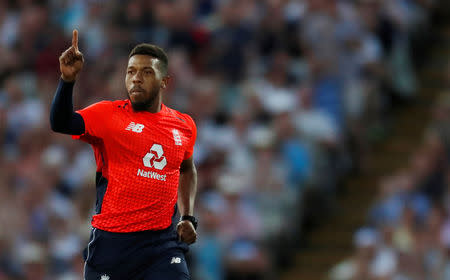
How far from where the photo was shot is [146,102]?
17.5 feet

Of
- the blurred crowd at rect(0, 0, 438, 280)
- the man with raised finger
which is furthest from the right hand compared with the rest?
the blurred crowd at rect(0, 0, 438, 280)

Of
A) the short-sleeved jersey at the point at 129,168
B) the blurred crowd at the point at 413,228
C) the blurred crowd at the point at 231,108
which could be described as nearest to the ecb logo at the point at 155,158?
the short-sleeved jersey at the point at 129,168

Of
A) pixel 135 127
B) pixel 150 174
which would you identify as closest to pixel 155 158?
pixel 150 174

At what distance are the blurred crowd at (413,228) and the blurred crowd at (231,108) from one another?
4 centimetres

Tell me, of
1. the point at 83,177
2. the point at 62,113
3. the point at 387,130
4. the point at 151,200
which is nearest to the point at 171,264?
the point at 151,200

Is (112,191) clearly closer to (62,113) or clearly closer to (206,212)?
(62,113)

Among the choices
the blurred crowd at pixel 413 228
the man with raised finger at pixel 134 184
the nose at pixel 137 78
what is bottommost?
the man with raised finger at pixel 134 184

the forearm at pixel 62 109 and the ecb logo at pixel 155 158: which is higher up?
the ecb logo at pixel 155 158

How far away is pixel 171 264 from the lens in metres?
5.30

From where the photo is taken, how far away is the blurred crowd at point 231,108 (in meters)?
10.1

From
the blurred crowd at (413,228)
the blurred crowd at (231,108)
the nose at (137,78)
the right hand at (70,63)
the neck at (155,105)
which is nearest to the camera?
the right hand at (70,63)

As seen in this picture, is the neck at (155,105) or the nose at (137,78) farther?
the neck at (155,105)

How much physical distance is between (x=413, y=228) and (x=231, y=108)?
2929mm

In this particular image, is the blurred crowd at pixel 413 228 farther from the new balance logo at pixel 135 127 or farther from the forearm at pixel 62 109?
the forearm at pixel 62 109
